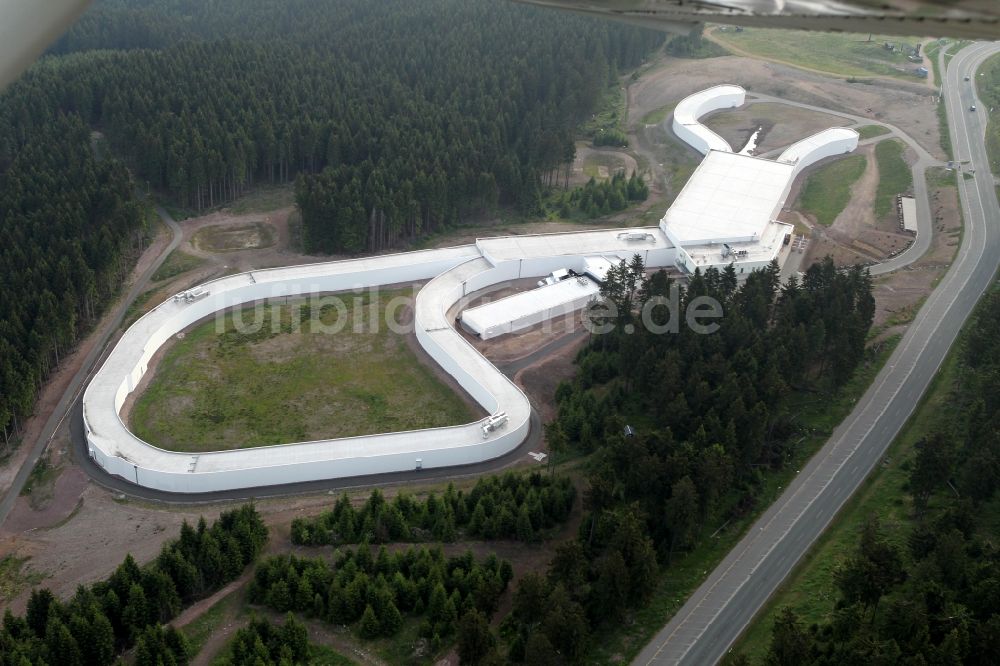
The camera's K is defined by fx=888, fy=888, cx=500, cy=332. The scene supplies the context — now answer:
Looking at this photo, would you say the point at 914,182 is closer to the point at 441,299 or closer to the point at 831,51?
the point at 831,51

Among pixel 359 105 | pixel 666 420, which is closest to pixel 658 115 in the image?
pixel 359 105

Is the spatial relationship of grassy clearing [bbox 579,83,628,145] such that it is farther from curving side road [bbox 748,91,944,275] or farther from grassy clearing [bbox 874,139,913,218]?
grassy clearing [bbox 874,139,913,218]

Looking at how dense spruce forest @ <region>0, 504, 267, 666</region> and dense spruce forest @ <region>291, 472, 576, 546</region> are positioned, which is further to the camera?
dense spruce forest @ <region>291, 472, 576, 546</region>

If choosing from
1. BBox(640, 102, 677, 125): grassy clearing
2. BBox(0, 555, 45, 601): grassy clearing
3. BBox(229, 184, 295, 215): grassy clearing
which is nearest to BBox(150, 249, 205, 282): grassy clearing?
BBox(229, 184, 295, 215): grassy clearing

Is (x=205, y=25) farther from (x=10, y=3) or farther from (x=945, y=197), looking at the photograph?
(x=10, y=3)

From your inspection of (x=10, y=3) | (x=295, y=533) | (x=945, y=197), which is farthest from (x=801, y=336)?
(x=10, y=3)

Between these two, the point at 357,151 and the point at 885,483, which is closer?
the point at 885,483
